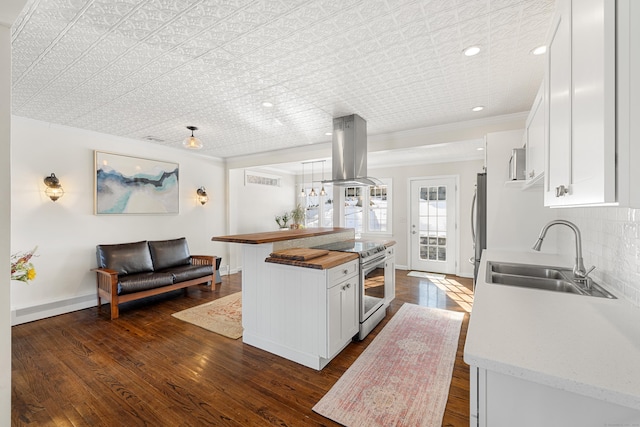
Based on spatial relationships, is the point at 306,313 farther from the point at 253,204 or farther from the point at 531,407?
the point at 253,204

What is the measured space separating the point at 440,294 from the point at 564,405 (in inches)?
152

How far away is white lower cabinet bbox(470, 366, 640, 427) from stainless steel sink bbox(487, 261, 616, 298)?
0.91 metres

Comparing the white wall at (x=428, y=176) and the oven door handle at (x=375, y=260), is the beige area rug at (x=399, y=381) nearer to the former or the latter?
the oven door handle at (x=375, y=260)

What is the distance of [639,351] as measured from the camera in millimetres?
813

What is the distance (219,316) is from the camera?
11.4 ft

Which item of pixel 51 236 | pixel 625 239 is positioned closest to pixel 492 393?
pixel 625 239

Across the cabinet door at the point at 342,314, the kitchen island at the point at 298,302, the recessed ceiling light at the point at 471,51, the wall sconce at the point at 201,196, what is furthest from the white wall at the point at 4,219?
the wall sconce at the point at 201,196

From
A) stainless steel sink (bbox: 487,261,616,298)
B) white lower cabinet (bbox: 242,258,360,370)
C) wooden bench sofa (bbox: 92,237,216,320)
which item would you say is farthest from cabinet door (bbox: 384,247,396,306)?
wooden bench sofa (bbox: 92,237,216,320)

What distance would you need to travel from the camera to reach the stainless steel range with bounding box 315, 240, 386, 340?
280cm

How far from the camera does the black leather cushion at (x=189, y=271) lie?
406 centimetres

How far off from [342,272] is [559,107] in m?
1.86

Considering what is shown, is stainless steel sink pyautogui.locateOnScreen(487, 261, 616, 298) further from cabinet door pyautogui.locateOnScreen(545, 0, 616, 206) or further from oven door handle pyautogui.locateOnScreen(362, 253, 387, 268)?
oven door handle pyautogui.locateOnScreen(362, 253, 387, 268)

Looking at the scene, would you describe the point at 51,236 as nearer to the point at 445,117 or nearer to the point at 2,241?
the point at 2,241

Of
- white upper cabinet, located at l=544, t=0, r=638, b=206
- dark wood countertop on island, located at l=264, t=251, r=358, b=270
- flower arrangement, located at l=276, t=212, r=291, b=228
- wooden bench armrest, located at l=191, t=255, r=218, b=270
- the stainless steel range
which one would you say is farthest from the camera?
flower arrangement, located at l=276, t=212, r=291, b=228
